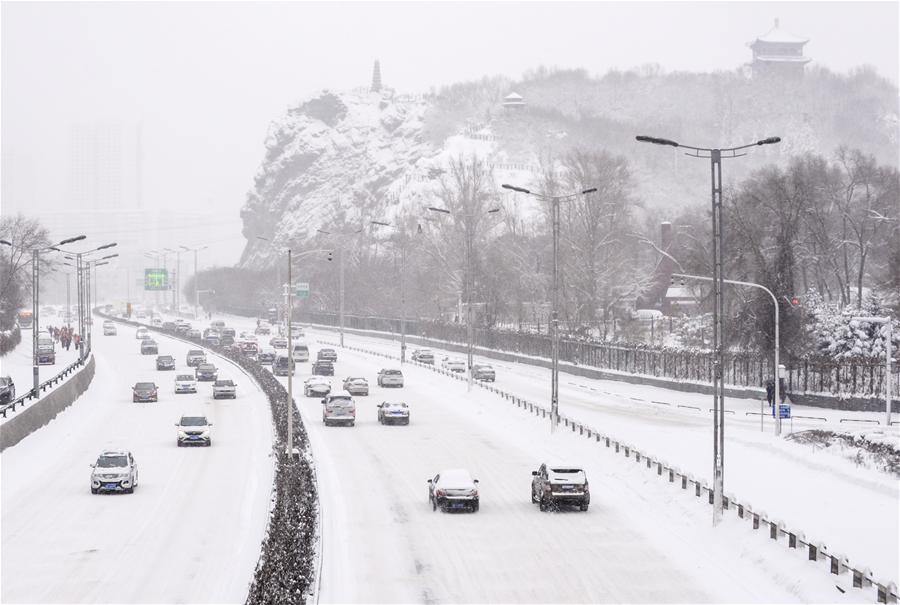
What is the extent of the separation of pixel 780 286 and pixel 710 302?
1195 centimetres

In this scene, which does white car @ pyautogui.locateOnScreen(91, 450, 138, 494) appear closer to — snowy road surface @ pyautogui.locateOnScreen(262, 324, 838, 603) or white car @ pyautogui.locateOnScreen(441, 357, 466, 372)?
snowy road surface @ pyautogui.locateOnScreen(262, 324, 838, 603)

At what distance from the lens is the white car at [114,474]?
42781 millimetres

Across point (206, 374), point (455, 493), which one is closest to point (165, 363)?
point (206, 374)

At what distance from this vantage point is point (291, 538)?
29.9m

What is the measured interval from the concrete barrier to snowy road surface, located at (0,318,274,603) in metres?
0.54

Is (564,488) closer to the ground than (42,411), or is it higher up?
closer to the ground

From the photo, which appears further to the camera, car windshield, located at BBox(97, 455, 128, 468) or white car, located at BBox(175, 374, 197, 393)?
white car, located at BBox(175, 374, 197, 393)

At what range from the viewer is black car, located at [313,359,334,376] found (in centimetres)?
9506

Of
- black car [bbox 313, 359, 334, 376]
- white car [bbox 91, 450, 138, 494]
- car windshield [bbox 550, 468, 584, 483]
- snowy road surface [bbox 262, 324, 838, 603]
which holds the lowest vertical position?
snowy road surface [bbox 262, 324, 838, 603]

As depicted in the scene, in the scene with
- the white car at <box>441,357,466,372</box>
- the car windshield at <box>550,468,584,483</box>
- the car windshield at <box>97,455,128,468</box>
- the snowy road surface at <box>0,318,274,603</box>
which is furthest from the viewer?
the white car at <box>441,357,466,372</box>

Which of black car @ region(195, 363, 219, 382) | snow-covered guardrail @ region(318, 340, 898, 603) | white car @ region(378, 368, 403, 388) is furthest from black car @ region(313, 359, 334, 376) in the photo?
snow-covered guardrail @ region(318, 340, 898, 603)

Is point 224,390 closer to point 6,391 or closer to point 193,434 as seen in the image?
point 6,391

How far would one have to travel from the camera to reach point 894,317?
74.6 metres

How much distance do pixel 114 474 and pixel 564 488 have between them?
16.1 meters
